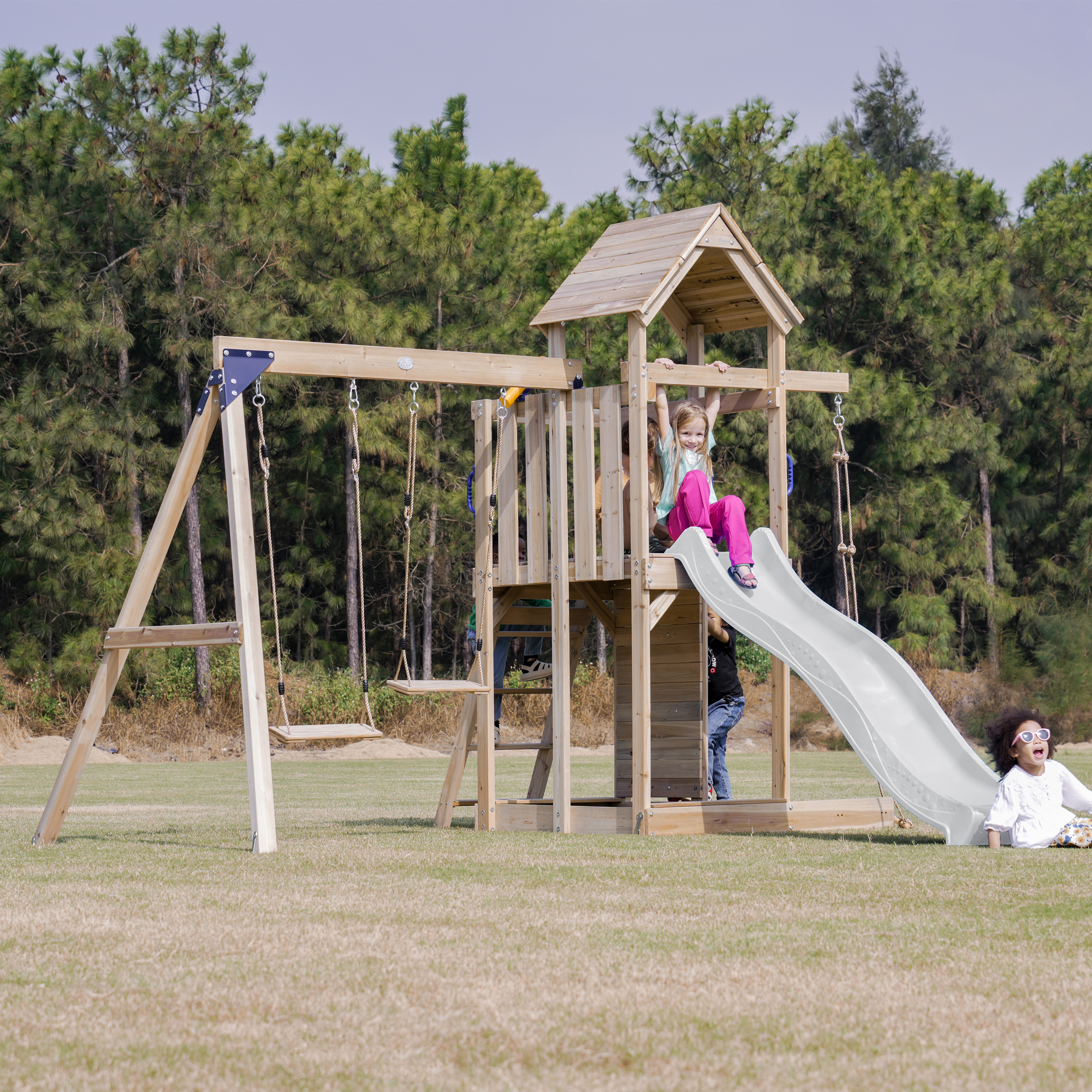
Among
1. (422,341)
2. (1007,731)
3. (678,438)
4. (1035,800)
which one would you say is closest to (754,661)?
(422,341)

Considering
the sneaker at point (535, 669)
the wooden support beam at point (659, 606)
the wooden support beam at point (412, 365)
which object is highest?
the wooden support beam at point (412, 365)

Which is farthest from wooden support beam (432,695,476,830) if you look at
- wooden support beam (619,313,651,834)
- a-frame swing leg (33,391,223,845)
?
a-frame swing leg (33,391,223,845)

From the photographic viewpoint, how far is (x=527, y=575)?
1016 centimetres

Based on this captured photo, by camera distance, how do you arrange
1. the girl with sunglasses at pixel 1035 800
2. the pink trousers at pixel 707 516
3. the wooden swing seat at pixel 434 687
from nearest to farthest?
the girl with sunglasses at pixel 1035 800 < the wooden swing seat at pixel 434 687 < the pink trousers at pixel 707 516

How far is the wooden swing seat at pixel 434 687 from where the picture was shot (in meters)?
8.52

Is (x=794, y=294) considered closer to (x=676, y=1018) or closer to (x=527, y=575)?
(x=527, y=575)

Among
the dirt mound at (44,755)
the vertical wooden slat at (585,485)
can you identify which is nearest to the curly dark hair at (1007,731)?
the vertical wooden slat at (585,485)

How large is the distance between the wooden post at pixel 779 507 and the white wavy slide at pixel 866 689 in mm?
451

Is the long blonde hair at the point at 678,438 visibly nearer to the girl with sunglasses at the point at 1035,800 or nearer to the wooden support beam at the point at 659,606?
the wooden support beam at the point at 659,606

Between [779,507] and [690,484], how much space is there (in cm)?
71

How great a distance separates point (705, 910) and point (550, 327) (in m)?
5.41

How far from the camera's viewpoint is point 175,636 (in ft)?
28.0

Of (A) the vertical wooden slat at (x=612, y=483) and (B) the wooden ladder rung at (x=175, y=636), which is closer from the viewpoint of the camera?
(B) the wooden ladder rung at (x=175, y=636)

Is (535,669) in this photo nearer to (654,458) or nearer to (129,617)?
(654,458)
